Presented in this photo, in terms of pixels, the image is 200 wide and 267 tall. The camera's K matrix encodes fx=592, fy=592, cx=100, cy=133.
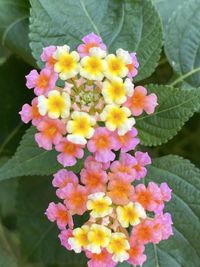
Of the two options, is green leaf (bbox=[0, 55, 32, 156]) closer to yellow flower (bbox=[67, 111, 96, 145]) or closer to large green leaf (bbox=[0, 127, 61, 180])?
large green leaf (bbox=[0, 127, 61, 180])

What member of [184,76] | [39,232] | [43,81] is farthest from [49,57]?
[39,232]

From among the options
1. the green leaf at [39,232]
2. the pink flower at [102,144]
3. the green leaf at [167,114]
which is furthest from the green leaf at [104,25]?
the green leaf at [39,232]

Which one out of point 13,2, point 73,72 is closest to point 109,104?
point 73,72

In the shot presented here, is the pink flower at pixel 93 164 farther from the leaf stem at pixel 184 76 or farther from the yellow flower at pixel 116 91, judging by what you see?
the leaf stem at pixel 184 76

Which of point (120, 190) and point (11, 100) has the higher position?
point (120, 190)

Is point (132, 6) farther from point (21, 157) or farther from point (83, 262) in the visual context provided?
point (83, 262)

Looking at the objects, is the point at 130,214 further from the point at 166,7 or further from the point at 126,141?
the point at 166,7
